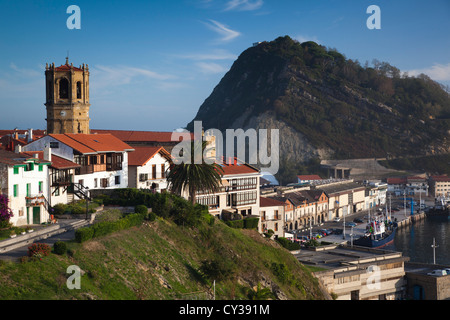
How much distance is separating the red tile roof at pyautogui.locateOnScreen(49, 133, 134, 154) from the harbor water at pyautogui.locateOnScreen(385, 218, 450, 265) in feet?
214

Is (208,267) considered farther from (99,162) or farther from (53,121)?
(53,121)

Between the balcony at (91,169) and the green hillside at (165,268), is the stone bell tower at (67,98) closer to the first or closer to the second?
the balcony at (91,169)

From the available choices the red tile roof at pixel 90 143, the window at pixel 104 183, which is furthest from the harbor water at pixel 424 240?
the window at pixel 104 183

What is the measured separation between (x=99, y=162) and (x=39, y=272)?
3195cm

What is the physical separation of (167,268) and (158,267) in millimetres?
885

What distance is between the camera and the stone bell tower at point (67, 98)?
263ft

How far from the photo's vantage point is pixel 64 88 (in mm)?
81312

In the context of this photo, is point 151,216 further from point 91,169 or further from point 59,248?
point 91,169

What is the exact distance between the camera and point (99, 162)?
61.4 meters

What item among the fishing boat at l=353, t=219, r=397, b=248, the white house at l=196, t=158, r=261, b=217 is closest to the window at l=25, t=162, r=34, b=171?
the white house at l=196, t=158, r=261, b=217

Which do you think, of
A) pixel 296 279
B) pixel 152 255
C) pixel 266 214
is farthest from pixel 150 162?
pixel 266 214

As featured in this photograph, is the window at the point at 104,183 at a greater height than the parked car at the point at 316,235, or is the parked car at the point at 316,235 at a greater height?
the window at the point at 104,183

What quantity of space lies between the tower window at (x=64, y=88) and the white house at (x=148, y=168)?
709 inches

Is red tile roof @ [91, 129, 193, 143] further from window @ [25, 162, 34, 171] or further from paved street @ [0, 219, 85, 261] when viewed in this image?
paved street @ [0, 219, 85, 261]
